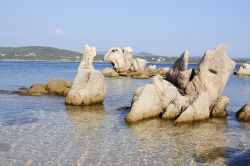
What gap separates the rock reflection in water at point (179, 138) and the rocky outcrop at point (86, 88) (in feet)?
28.6

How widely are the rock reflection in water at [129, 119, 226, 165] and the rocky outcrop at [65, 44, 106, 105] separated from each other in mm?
8728

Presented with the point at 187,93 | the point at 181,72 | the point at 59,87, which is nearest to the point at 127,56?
the point at 59,87

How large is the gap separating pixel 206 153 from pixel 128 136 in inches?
208

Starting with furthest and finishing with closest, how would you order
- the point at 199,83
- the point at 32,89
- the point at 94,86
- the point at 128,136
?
the point at 32,89 → the point at 94,86 → the point at 199,83 → the point at 128,136

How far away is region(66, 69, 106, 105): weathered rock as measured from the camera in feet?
114

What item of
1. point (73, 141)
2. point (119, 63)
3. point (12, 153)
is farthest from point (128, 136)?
point (119, 63)

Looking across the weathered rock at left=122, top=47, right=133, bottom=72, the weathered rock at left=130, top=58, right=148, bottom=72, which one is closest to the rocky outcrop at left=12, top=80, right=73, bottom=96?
the weathered rock at left=122, top=47, right=133, bottom=72

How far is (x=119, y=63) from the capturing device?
88125 mm

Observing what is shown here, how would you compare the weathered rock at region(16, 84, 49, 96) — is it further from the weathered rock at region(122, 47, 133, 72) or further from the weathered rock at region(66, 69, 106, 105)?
the weathered rock at region(122, 47, 133, 72)

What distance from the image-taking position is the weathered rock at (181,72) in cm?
3281

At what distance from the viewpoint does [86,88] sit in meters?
34.3

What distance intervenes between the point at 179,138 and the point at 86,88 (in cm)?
1357

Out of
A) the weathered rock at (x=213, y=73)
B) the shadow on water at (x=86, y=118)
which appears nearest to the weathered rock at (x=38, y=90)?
the shadow on water at (x=86, y=118)

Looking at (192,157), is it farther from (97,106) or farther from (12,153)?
(97,106)
